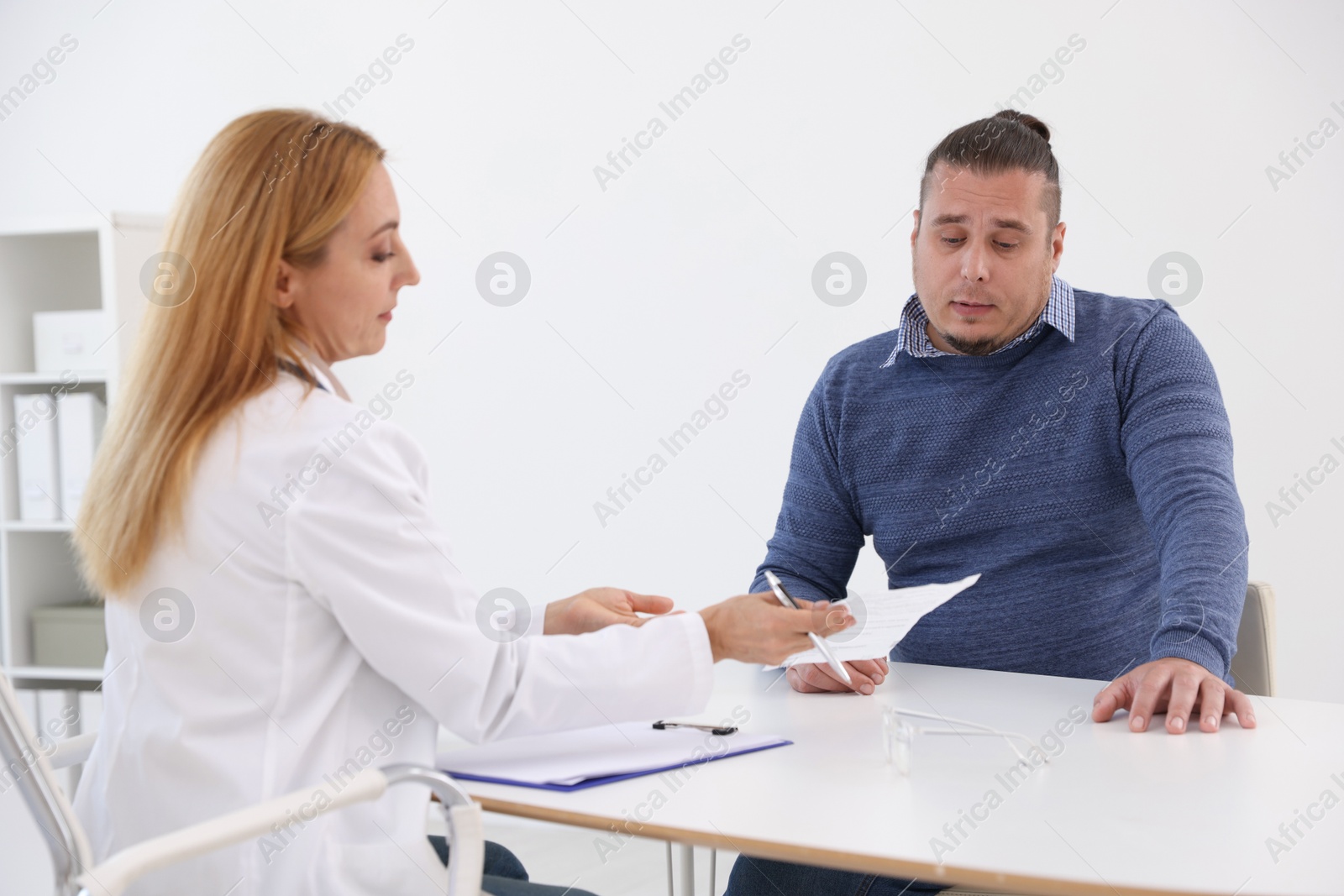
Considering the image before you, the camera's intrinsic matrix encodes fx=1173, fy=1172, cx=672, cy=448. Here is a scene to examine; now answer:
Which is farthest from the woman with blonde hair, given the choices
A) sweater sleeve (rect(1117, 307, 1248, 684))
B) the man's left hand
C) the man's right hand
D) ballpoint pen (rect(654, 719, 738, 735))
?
sweater sleeve (rect(1117, 307, 1248, 684))

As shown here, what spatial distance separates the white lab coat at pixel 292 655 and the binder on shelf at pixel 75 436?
246 cm

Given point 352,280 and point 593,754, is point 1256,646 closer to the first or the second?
point 593,754

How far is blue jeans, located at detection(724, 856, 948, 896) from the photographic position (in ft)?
5.07

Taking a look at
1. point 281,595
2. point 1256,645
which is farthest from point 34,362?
point 1256,645

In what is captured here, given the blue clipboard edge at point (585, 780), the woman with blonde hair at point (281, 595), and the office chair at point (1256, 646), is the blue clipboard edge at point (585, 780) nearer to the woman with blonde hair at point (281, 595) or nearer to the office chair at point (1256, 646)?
the woman with blonde hair at point (281, 595)

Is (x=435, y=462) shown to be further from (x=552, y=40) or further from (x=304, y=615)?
(x=304, y=615)

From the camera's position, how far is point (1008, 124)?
80.7 inches

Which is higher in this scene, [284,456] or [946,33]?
[946,33]

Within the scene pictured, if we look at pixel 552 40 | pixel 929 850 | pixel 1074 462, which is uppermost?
pixel 552 40

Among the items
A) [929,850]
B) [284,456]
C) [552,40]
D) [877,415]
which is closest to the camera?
[929,850]

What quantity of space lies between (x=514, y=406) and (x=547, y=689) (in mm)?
2631

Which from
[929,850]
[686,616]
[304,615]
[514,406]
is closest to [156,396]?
[304,615]

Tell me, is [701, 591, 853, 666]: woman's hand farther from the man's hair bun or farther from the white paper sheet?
the man's hair bun

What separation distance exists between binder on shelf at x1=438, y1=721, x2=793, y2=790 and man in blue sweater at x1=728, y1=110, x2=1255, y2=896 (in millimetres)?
473
